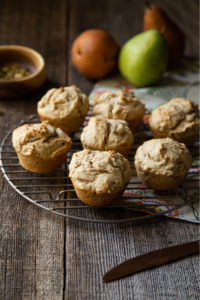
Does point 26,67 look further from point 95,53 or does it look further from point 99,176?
point 99,176

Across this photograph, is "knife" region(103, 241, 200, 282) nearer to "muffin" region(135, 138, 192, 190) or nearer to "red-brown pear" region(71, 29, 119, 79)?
"muffin" region(135, 138, 192, 190)

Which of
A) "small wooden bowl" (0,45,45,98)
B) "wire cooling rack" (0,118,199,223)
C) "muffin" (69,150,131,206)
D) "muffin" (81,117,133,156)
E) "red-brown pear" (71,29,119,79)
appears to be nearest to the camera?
"muffin" (69,150,131,206)

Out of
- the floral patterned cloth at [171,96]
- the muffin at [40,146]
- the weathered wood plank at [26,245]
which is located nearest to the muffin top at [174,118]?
the floral patterned cloth at [171,96]

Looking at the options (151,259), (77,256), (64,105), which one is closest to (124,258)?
(151,259)

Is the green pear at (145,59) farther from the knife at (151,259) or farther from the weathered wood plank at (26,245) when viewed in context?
the knife at (151,259)

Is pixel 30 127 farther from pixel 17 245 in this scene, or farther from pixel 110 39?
pixel 110 39

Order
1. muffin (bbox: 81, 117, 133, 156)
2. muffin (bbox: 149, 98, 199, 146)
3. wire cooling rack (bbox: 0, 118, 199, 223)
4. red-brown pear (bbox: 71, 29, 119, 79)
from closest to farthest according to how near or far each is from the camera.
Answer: wire cooling rack (bbox: 0, 118, 199, 223)
muffin (bbox: 81, 117, 133, 156)
muffin (bbox: 149, 98, 199, 146)
red-brown pear (bbox: 71, 29, 119, 79)

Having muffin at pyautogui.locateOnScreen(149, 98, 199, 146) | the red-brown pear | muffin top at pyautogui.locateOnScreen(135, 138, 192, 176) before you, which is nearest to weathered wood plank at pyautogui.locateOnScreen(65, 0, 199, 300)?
muffin top at pyautogui.locateOnScreen(135, 138, 192, 176)
